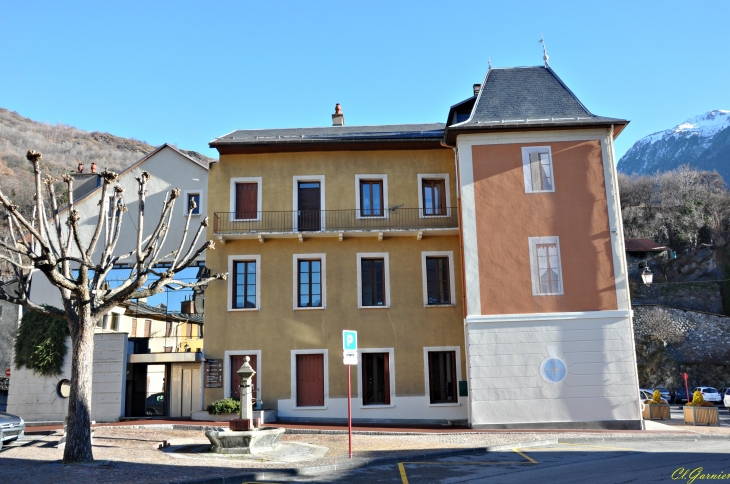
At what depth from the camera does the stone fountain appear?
14570 mm

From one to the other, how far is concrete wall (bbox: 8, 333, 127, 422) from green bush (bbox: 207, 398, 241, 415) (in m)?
4.09

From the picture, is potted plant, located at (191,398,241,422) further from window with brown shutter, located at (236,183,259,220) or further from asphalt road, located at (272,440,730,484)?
asphalt road, located at (272,440,730,484)

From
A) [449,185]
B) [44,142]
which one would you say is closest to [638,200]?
[449,185]

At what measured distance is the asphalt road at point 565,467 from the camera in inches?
435

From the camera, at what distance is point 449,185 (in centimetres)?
2503

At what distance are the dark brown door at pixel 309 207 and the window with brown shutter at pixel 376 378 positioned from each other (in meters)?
5.13

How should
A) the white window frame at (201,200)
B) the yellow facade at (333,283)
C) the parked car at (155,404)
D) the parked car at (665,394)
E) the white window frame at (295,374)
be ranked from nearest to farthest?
1. the white window frame at (295,374)
2. the yellow facade at (333,283)
3. the parked car at (155,404)
4. the white window frame at (201,200)
5. the parked car at (665,394)

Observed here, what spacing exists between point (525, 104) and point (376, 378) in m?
11.1

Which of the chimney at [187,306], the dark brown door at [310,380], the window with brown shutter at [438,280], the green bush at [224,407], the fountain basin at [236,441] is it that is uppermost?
the window with brown shutter at [438,280]

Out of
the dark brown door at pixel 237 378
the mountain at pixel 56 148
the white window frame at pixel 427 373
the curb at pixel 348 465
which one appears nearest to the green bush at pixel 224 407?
the dark brown door at pixel 237 378

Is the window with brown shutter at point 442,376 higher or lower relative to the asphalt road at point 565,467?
higher

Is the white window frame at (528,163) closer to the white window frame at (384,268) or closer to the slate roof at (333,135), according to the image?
the slate roof at (333,135)

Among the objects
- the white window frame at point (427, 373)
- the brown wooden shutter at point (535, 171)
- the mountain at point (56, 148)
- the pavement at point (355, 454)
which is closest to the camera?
the pavement at point (355, 454)

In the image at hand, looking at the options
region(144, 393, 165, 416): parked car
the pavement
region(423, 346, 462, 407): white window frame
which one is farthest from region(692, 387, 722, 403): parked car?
region(144, 393, 165, 416): parked car
